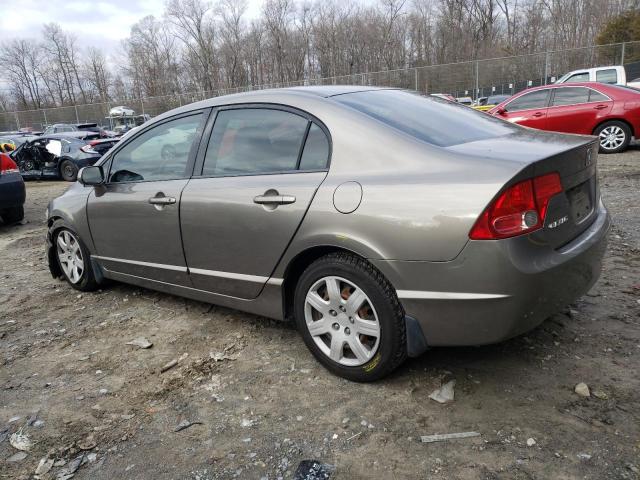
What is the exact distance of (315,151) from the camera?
9.28 ft

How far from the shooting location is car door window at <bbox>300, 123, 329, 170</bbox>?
278 cm

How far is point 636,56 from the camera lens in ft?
74.1

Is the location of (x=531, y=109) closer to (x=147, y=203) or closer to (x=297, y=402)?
(x=147, y=203)

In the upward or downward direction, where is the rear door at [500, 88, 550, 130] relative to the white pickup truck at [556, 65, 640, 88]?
downward

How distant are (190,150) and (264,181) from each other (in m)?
0.81

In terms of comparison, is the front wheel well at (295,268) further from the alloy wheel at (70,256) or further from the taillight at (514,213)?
the alloy wheel at (70,256)

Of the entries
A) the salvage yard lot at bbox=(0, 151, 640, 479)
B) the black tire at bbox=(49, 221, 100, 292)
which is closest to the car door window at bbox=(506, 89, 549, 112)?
the salvage yard lot at bbox=(0, 151, 640, 479)

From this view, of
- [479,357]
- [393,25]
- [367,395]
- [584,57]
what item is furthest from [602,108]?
[393,25]

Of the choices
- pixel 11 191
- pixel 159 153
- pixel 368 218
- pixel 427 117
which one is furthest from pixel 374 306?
pixel 11 191

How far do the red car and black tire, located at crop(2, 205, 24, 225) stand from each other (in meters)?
8.76

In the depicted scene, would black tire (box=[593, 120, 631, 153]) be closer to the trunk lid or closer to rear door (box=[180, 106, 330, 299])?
the trunk lid

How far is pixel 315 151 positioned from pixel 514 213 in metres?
1.13

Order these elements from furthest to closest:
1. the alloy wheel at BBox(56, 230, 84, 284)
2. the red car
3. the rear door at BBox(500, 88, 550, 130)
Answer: the rear door at BBox(500, 88, 550, 130), the red car, the alloy wheel at BBox(56, 230, 84, 284)

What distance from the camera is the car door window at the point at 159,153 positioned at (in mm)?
3527
